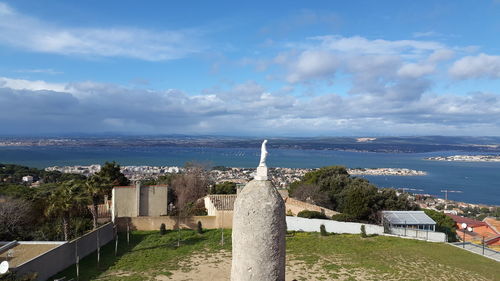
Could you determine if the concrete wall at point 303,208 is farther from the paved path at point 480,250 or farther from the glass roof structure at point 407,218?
the paved path at point 480,250

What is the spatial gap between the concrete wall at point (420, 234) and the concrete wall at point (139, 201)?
17.1 meters

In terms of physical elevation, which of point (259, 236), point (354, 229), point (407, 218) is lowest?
point (354, 229)

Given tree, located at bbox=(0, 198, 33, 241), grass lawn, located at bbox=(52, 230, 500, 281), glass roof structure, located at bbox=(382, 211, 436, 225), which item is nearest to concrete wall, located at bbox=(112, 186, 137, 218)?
grass lawn, located at bbox=(52, 230, 500, 281)

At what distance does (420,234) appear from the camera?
23875mm

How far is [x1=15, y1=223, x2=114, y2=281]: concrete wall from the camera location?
14.3 meters

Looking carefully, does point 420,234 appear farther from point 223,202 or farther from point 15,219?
point 15,219

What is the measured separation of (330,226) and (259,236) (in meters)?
20.5

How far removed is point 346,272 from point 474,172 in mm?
134838

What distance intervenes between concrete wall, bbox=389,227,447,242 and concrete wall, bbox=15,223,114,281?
1942 centimetres

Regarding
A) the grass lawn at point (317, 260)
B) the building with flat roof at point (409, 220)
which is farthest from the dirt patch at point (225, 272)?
the building with flat roof at point (409, 220)

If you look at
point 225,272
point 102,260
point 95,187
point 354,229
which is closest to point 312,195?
point 354,229

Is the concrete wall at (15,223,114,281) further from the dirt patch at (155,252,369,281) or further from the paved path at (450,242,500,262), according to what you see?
the paved path at (450,242,500,262)

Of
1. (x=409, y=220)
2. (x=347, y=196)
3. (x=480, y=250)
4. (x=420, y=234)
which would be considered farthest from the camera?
A: (x=347, y=196)

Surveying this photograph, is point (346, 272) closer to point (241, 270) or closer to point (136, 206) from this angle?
point (241, 270)
